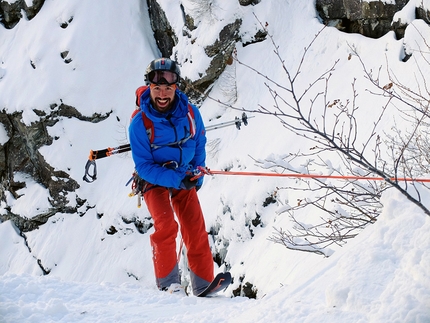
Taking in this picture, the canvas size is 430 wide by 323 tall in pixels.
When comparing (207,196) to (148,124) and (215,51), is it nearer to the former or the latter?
(215,51)

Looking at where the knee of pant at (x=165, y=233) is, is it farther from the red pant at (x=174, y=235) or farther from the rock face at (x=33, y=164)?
the rock face at (x=33, y=164)

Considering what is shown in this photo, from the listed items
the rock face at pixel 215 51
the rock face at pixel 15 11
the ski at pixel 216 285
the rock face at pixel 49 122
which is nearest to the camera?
the ski at pixel 216 285

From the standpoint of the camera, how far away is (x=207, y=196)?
1184 cm

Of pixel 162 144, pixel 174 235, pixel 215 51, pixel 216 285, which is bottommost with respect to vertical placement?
pixel 216 285

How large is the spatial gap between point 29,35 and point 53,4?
165 cm

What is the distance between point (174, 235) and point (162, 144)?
3.12 feet

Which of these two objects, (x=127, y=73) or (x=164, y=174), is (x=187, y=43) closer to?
(x=127, y=73)

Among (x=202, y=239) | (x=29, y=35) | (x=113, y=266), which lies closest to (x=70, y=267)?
(x=113, y=266)

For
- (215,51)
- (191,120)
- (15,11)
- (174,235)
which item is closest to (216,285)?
(174,235)

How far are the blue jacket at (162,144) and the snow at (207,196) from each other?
1.11m

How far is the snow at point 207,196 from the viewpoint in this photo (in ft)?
8.33

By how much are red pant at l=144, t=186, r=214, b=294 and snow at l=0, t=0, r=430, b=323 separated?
1.24 ft

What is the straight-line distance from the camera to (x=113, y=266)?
14.2 metres

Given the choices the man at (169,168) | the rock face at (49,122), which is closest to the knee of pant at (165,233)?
the man at (169,168)
